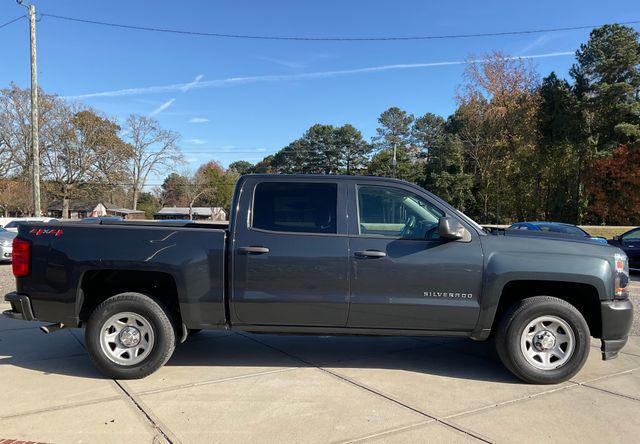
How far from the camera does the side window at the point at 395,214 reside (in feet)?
15.8

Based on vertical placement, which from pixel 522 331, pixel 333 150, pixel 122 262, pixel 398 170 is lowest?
pixel 522 331

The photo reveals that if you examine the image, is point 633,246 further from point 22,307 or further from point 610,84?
point 610,84

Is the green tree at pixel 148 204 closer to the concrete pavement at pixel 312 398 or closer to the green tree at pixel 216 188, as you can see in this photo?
the green tree at pixel 216 188

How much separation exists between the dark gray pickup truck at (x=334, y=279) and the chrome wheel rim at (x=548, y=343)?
0.01 m

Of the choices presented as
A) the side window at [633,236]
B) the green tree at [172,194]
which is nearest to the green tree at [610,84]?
the side window at [633,236]

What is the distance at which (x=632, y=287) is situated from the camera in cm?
1141

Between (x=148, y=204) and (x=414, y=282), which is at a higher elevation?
(x=148, y=204)

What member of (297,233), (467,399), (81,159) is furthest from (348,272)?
(81,159)

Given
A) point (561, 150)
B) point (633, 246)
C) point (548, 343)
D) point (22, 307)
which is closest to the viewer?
point (548, 343)

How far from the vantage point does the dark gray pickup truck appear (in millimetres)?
4676

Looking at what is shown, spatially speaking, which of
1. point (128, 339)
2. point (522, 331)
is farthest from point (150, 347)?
point (522, 331)

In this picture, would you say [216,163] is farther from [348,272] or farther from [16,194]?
[348,272]

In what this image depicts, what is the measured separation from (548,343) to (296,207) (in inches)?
107

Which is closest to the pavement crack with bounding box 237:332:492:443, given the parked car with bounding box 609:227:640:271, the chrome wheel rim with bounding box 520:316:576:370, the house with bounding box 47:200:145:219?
the chrome wheel rim with bounding box 520:316:576:370
